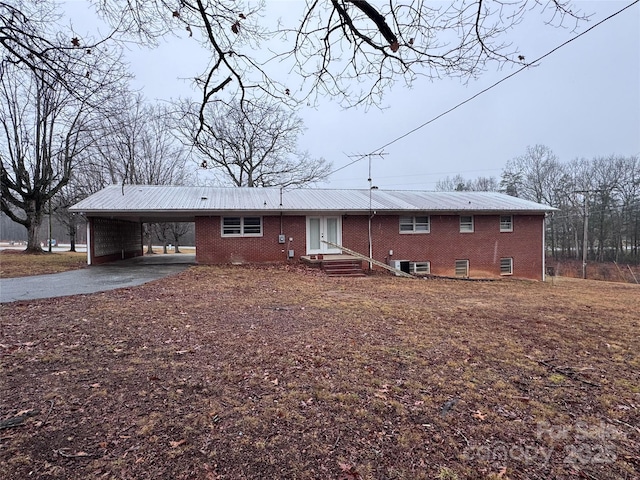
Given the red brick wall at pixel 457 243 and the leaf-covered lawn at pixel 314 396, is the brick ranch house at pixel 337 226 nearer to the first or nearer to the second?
the red brick wall at pixel 457 243

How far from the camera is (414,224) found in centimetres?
1650

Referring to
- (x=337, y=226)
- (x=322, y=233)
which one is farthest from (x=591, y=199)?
(x=322, y=233)

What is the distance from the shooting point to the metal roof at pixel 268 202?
13.5 meters

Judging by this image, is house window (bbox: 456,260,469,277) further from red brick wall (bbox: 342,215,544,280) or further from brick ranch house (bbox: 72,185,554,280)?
red brick wall (bbox: 342,215,544,280)

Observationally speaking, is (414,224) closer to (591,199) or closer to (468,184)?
(591,199)

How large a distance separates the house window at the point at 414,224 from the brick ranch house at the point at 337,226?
0.05 meters

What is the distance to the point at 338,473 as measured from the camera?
80.5 inches

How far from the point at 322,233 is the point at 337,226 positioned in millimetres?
779

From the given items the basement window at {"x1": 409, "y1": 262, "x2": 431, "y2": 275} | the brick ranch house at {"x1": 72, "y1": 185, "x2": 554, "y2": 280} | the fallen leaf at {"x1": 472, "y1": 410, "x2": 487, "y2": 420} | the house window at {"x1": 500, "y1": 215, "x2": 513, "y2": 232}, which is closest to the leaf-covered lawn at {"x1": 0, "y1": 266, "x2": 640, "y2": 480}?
the fallen leaf at {"x1": 472, "y1": 410, "x2": 487, "y2": 420}

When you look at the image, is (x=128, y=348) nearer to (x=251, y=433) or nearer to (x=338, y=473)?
(x=251, y=433)

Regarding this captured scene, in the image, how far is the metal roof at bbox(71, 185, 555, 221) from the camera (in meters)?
13.5

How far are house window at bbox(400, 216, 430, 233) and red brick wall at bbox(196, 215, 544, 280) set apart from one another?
25 centimetres

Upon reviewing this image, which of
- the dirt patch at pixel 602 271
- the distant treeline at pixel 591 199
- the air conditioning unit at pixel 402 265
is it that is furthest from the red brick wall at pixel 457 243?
the distant treeline at pixel 591 199

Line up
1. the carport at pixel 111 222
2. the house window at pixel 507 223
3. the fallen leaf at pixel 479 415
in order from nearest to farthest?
1. the fallen leaf at pixel 479 415
2. the carport at pixel 111 222
3. the house window at pixel 507 223
